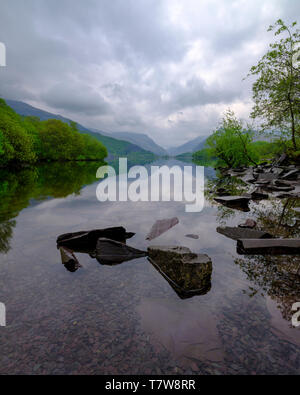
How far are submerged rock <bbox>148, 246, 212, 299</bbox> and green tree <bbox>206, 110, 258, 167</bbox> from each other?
37103 millimetres

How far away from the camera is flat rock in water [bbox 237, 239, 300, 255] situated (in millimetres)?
5977

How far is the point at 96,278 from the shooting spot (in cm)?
504

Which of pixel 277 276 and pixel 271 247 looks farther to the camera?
pixel 271 247

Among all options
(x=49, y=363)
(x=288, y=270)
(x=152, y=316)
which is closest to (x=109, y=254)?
(x=152, y=316)

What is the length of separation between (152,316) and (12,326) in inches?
99.4

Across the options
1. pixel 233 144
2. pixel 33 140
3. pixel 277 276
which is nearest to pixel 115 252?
pixel 277 276

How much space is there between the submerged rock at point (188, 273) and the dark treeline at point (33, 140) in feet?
160

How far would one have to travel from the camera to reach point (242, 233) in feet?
25.0

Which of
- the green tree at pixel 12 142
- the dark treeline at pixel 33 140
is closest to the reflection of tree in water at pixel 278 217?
the dark treeline at pixel 33 140

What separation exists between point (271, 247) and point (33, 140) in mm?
81143
